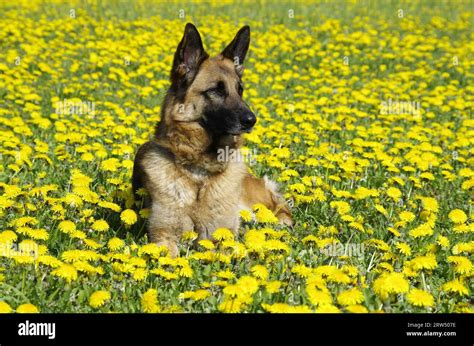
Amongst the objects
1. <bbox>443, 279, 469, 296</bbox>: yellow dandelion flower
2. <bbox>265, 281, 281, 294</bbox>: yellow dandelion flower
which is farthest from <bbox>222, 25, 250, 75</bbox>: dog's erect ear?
<bbox>443, 279, 469, 296</bbox>: yellow dandelion flower

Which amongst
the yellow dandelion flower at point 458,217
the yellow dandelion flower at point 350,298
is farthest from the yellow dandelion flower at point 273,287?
the yellow dandelion flower at point 458,217

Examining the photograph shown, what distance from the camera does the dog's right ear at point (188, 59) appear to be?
4.68 meters

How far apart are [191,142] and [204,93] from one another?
17.3 inches

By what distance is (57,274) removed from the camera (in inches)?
129

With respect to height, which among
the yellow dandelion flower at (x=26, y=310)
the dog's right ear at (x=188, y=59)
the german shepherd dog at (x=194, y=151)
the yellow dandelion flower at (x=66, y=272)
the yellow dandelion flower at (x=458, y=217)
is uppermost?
the dog's right ear at (x=188, y=59)

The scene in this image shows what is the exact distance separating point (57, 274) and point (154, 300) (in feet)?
1.93

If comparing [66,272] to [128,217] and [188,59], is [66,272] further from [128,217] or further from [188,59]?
[188,59]

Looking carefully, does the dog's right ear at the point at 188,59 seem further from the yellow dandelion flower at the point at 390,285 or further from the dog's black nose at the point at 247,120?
the yellow dandelion flower at the point at 390,285

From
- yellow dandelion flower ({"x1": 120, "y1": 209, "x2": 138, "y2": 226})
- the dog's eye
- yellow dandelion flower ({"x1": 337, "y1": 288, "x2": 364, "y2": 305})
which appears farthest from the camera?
the dog's eye

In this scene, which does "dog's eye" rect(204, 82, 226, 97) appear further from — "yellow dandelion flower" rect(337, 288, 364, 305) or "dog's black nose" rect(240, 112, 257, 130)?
"yellow dandelion flower" rect(337, 288, 364, 305)

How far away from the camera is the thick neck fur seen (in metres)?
4.68

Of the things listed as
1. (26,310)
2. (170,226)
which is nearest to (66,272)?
(26,310)

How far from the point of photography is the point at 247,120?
→ 4590 mm
